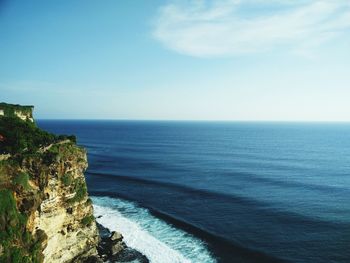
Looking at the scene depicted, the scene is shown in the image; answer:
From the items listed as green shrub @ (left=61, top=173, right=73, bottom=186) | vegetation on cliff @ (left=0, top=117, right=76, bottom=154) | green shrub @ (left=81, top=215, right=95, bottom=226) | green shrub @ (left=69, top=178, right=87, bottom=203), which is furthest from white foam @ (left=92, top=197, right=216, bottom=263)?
vegetation on cliff @ (left=0, top=117, right=76, bottom=154)

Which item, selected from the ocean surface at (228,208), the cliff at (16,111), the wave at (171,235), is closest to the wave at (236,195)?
the ocean surface at (228,208)

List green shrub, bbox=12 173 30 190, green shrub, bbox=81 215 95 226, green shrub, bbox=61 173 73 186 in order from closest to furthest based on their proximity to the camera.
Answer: green shrub, bbox=12 173 30 190 < green shrub, bbox=61 173 73 186 < green shrub, bbox=81 215 95 226

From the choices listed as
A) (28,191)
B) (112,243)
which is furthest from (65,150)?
(112,243)

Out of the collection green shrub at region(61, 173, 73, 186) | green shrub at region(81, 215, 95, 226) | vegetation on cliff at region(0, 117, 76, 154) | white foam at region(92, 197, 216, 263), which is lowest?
white foam at region(92, 197, 216, 263)

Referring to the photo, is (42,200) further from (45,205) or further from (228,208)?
(228,208)

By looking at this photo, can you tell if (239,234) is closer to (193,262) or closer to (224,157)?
(193,262)

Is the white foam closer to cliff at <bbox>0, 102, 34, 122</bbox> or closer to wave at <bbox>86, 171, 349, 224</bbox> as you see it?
wave at <bbox>86, 171, 349, 224</bbox>

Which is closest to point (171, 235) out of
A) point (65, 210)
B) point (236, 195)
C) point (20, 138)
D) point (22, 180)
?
point (65, 210)
